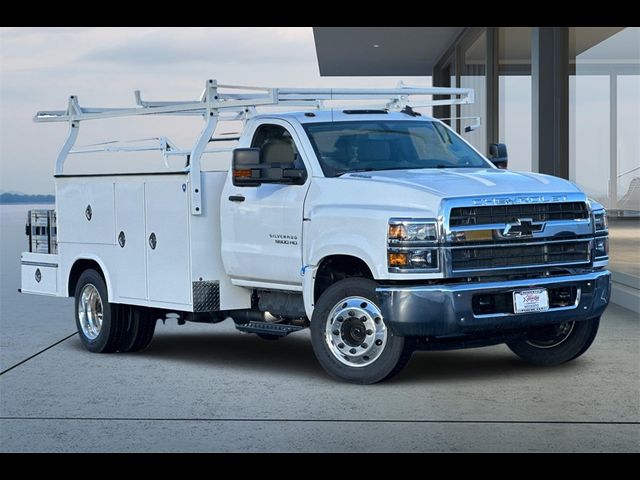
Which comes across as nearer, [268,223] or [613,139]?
[268,223]

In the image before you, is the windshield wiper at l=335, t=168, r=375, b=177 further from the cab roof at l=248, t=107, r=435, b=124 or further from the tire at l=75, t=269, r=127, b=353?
the tire at l=75, t=269, r=127, b=353

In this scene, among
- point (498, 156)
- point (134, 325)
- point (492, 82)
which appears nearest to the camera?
point (498, 156)

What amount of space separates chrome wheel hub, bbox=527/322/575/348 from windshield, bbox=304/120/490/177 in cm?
149

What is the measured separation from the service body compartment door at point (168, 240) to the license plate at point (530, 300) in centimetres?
291

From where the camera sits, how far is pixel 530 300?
31.3 feet

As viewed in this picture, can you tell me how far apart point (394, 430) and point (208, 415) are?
132 cm

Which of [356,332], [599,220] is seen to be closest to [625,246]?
[599,220]

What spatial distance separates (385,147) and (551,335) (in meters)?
2.02

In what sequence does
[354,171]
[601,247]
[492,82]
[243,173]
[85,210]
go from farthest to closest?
[492,82] → [85,210] → [243,173] → [354,171] → [601,247]

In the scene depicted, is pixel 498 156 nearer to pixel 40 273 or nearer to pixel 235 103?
pixel 235 103

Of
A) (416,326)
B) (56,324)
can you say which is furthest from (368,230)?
(56,324)
